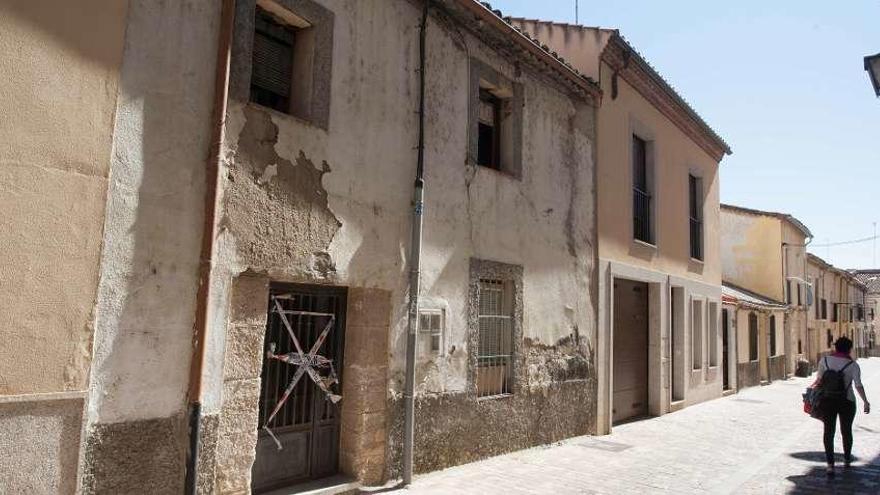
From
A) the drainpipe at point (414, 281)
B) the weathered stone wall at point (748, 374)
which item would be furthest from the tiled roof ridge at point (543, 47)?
the weathered stone wall at point (748, 374)

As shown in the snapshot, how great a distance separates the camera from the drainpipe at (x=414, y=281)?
20.5 ft

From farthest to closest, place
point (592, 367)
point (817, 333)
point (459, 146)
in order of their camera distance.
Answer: point (817, 333) < point (592, 367) < point (459, 146)

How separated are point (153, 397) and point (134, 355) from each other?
326 mm

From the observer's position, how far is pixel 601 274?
33.0ft

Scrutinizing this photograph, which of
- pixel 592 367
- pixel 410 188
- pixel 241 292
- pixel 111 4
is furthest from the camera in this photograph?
pixel 592 367

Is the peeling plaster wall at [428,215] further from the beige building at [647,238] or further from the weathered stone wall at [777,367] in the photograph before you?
the weathered stone wall at [777,367]

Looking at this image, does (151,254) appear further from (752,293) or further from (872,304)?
(872,304)

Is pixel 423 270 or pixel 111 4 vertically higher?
pixel 111 4

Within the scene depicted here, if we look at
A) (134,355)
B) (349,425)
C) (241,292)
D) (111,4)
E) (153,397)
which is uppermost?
(111,4)

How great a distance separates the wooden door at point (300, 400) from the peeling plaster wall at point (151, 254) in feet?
3.19

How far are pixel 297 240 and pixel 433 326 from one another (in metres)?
2.02

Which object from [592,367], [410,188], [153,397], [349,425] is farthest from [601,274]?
[153,397]

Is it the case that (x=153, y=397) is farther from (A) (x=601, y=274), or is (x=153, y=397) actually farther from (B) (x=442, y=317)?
(A) (x=601, y=274)

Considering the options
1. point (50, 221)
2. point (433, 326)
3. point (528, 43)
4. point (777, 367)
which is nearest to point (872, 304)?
point (777, 367)
